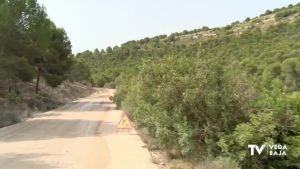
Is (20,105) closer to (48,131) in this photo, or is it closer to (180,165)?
(48,131)

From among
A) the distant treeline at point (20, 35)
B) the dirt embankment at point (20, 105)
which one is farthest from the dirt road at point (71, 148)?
the distant treeline at point (20, 35)

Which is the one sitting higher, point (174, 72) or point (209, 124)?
point (174, 72)

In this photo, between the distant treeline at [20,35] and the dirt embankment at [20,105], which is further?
the dirt embankment at [20,105]

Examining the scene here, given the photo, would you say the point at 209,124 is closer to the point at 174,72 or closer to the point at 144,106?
the point at 174,72

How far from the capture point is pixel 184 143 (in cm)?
1340

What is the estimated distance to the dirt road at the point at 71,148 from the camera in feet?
50.0

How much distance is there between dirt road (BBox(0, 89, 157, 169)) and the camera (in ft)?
50.0

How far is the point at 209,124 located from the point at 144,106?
17.9 ft

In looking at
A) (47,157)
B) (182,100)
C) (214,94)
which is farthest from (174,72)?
(47,157)

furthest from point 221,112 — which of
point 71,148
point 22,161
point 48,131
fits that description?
point 48,131

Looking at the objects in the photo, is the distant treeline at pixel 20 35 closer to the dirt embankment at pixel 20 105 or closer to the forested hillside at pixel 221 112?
the dirt embankment at pixel 20 105

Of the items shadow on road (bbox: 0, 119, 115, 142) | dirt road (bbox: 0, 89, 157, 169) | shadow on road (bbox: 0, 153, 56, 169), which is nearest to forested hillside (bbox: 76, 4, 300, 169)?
dirt road (bbox: 0, 89, 157, 169)

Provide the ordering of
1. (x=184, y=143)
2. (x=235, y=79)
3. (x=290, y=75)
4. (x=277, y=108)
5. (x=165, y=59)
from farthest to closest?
(x=290, y=75)
(x=165, y=59)
(x=184, y=143)
(x=235, y=79)
(x=277, y=108)

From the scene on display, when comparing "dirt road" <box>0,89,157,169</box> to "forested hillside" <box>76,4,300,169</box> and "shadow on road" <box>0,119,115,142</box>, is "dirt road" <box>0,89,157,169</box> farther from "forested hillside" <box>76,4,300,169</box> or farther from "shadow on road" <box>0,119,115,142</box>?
"forested hillside" <box>76,4,300,169</box>
